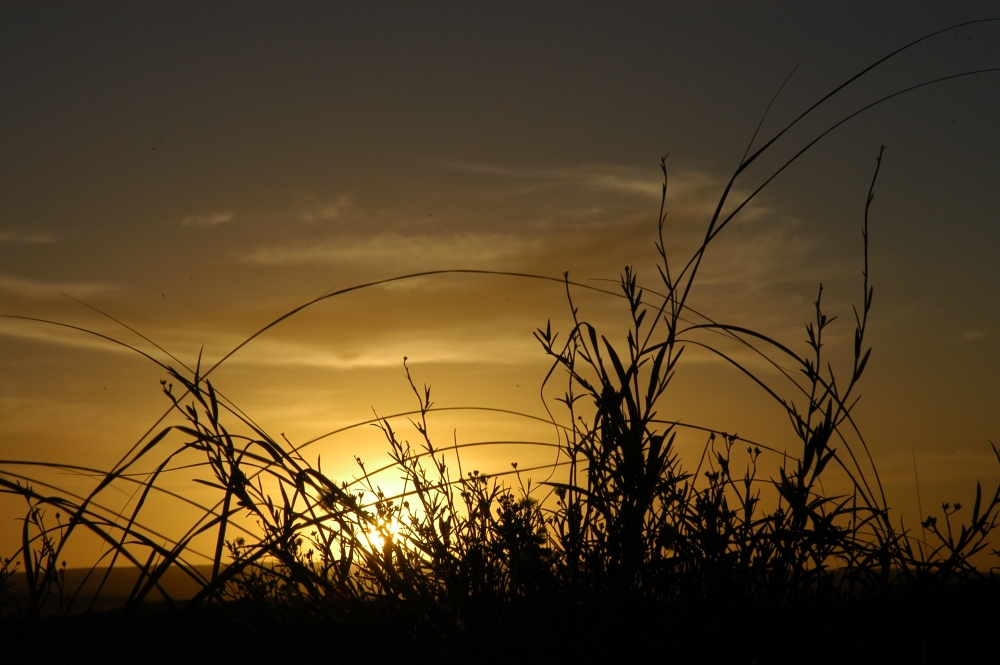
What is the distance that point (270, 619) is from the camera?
9.82 ft

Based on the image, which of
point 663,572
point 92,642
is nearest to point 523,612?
point 663,572

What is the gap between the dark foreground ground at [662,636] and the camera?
205 centimetres

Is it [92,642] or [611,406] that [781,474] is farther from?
[92,642]

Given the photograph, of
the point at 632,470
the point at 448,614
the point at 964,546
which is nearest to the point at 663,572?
the point at 632,470

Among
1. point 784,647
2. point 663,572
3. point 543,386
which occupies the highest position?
point 543,386

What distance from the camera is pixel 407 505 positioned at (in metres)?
2.87

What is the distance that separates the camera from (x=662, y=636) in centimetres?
211

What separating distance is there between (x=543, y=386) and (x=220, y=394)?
1.10 m

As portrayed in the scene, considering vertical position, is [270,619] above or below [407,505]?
below

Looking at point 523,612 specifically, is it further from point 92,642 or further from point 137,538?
point 92,642

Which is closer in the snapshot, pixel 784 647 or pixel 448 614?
pixel 784 647

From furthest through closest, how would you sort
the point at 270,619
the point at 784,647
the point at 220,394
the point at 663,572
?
the point at 270,619, the point at 220,394, the point at 663,572, the point at 784,647

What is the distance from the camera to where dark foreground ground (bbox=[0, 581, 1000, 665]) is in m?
2.05

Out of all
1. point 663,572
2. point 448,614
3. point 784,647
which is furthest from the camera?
point 448,614
